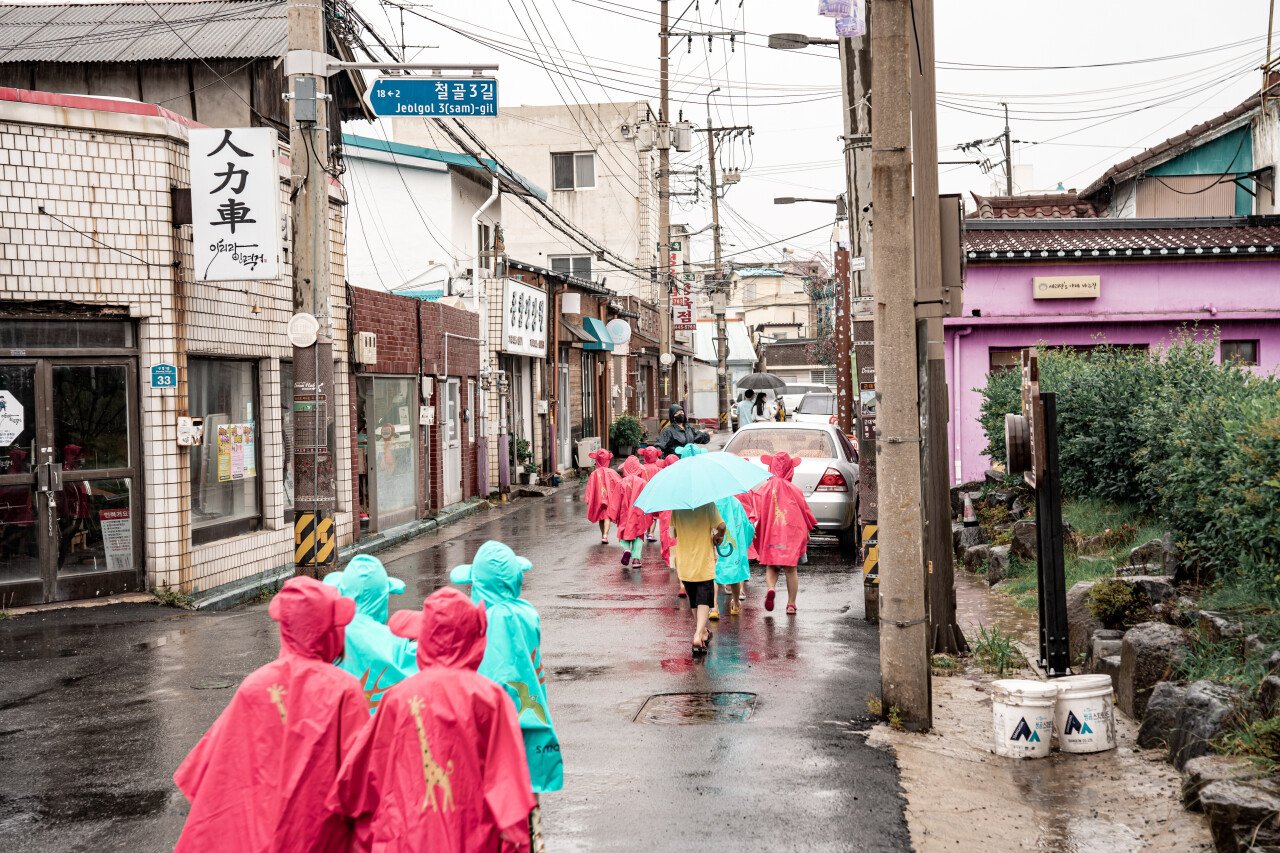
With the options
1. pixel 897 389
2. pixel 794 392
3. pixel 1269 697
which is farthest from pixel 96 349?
pixel 794 392

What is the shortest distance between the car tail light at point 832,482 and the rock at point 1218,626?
349 inches

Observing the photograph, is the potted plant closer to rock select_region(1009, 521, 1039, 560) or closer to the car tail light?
the car tail light

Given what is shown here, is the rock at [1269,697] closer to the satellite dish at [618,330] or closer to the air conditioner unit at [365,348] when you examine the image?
the air conditioner unit at [365,348]

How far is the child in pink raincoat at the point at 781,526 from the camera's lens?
482 inches

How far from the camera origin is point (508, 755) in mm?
4277

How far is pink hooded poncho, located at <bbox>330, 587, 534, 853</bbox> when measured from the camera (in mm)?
4160

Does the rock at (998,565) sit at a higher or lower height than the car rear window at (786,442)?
lower

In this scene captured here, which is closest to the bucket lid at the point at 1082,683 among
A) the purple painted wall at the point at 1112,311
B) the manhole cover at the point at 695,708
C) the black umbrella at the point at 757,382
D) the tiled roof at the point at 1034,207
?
the manhole cover at the point at 695,708

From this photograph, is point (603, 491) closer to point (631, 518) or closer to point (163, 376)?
point (631, 518)

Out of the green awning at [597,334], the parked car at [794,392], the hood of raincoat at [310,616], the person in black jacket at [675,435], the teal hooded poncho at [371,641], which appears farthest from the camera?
the parked car at [794,392]

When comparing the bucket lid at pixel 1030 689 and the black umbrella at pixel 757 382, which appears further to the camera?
the black umbrella at pixel 757 382

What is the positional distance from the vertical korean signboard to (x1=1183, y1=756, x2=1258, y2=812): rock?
963 cm

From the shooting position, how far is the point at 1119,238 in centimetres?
2217

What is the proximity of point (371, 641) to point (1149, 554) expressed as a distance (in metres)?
6.97
